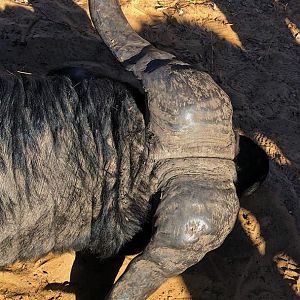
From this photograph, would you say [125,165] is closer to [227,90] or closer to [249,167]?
[249,167]

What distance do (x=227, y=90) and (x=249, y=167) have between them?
1.79 meters

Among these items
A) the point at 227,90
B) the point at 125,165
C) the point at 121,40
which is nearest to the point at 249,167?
the point at 125,165

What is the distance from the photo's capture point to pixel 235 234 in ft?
15.1

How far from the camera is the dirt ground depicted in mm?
4234

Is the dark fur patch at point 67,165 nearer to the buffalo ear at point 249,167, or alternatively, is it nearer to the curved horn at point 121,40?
the curved horn at point 121,40

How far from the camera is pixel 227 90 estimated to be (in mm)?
5492

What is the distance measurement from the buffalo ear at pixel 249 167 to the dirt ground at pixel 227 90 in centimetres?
80

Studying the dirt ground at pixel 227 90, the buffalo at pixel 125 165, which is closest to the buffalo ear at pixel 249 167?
the buffalo at pixel 125 165

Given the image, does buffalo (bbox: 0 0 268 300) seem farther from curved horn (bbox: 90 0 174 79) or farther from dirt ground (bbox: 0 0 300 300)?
dirt ground (bbox: 0 0 300 300)

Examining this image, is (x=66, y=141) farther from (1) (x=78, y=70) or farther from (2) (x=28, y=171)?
(1) (x=78, y=70)

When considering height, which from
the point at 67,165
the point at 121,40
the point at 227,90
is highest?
the point at 121,40

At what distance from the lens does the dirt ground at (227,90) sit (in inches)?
167

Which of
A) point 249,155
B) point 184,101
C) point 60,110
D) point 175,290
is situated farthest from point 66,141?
point 175,290

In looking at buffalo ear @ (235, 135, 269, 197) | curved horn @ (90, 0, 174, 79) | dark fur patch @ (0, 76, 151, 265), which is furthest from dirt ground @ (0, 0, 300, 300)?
curved horn @ (90, 0, 174, 79)
